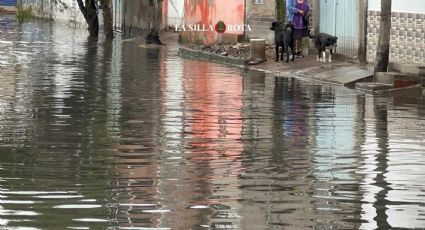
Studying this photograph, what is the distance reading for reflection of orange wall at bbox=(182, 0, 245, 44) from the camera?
124 feet

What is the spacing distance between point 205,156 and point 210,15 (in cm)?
2851

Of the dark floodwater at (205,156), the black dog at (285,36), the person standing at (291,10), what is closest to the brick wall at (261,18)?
the person standing at (291,10)

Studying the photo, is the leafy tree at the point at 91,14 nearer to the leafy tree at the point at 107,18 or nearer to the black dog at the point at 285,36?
the leafy tree at the point at 107,18

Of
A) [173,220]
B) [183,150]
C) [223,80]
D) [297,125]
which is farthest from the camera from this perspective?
[223,80]

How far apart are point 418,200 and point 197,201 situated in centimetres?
199

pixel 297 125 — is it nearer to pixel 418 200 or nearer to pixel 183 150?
pixel 183 150

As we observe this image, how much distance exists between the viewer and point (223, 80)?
24469mm

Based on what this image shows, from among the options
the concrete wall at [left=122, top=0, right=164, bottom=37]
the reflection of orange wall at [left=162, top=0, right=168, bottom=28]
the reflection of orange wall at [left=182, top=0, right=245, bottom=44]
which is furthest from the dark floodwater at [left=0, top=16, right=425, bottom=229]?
the reflection of orange wall at [left=162, top=0, right=168, bottom=28]

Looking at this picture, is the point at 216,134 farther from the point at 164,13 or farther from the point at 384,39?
the point at 164,13

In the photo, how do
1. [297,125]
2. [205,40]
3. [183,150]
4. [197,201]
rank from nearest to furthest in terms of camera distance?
[197,201], [183,150], [297,125], [205,40]

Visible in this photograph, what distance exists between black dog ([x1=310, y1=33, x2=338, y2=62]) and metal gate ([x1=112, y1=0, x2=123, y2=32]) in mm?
27738

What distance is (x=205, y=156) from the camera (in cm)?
1243

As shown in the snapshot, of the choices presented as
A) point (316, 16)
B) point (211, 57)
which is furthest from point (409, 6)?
point (211, 57)

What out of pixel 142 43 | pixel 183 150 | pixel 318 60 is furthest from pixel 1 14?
pixel 183 150
